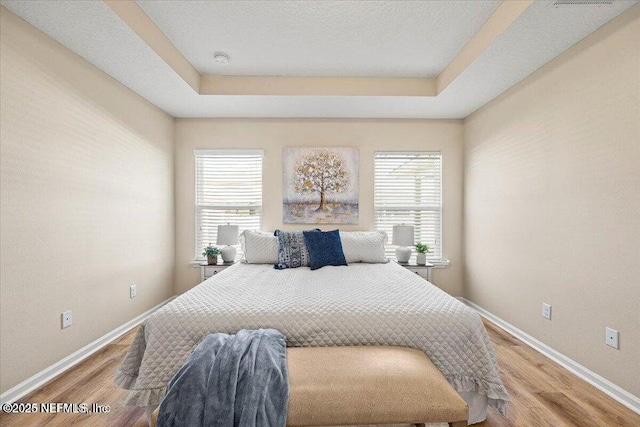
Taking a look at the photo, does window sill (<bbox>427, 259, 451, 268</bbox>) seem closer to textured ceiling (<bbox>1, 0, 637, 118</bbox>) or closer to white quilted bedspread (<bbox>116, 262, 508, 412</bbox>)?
textured ceiling (<bbox>1, 0, 637, 118</bbox>)

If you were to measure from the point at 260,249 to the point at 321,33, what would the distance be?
208 cm

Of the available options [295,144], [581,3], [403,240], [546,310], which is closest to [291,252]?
[403,240]

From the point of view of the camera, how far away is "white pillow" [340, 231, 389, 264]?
3.19 m

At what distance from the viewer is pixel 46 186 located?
2105 mm

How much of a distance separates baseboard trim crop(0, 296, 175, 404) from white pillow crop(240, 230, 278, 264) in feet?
4.35

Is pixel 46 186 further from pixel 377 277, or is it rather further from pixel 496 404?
pixel 496 404

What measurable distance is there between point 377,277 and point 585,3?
A: 2234mm

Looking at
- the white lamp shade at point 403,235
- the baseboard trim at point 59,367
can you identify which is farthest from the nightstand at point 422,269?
the baseboard trim at point 59,367

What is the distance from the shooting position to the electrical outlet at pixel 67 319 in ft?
7.30

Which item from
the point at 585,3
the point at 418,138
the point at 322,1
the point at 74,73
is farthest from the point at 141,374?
the point at 418,138

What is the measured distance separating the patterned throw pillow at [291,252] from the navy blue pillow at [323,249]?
Result: 7 centimetres

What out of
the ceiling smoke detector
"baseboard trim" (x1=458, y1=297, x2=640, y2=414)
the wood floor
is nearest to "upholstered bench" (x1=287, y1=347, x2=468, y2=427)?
the wood floor

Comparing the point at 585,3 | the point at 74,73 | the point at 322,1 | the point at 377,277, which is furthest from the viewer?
the point at 377,277

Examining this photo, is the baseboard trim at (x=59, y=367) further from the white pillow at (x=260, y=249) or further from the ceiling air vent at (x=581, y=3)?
the ceiling air vent at (x=581, y=3)
